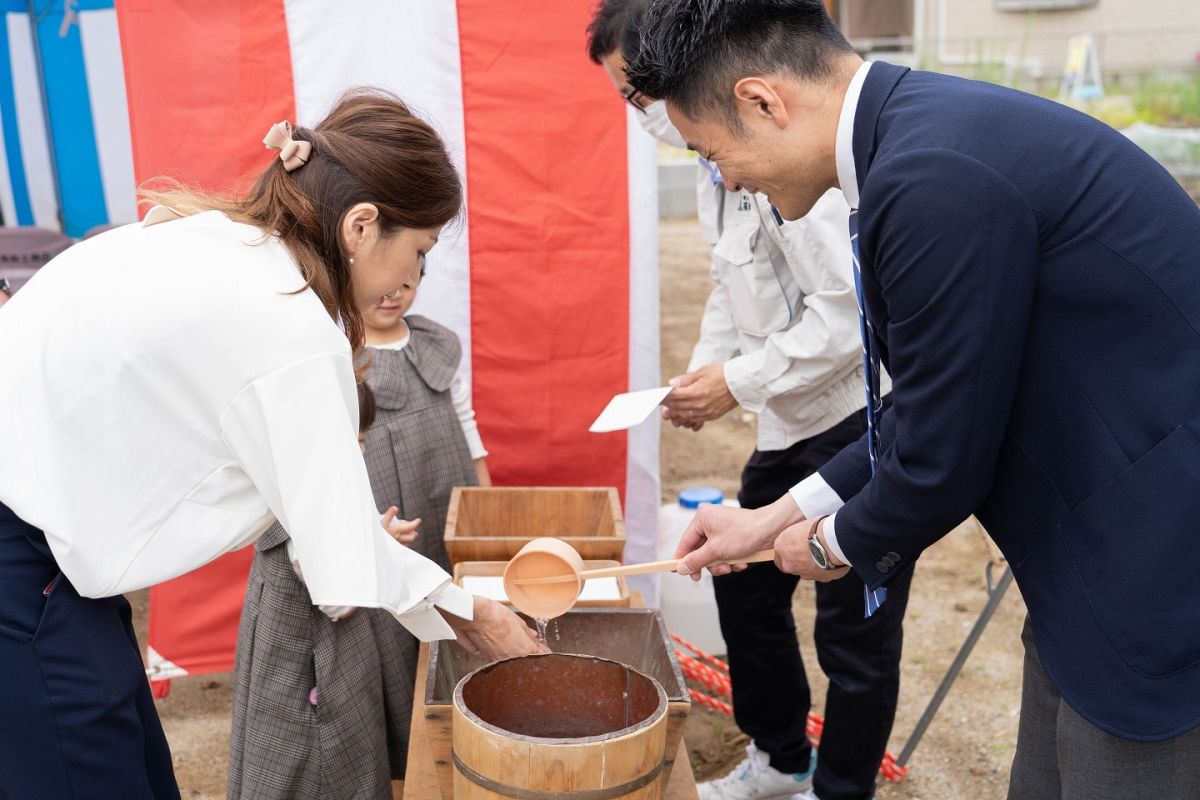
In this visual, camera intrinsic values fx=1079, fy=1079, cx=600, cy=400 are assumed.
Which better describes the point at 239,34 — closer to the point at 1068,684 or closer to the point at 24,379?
the point at 24,379

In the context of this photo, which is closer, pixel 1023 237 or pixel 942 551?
pixel 1023 237


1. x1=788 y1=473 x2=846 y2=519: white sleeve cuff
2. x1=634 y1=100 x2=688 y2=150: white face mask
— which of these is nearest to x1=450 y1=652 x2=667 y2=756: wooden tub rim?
x1=788 y1=473 x2=846 y2=519: white sleeve cuff

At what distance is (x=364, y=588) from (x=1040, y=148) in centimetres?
96

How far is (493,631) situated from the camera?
1662 millimetres

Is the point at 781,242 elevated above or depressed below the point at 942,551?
above

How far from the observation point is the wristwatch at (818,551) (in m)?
1.49

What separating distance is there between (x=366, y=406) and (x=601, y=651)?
86 cm

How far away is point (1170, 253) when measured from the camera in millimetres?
1227

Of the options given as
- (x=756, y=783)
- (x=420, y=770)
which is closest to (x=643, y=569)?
(x=420, y=770)

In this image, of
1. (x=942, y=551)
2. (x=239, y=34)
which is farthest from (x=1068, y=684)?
(x=942, y=551)

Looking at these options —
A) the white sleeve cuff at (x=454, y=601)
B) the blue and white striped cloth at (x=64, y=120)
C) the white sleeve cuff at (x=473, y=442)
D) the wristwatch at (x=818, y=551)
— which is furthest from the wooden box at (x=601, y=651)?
the blue and white striped cloth at (x=64, y=120)

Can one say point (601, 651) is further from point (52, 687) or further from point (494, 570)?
point (52, 687)

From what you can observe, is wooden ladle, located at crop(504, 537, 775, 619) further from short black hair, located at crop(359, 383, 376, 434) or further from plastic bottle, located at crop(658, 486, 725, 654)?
plastic bottle, located at crop(658, 486, 725, 654)

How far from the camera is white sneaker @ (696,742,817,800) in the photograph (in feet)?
9.09
